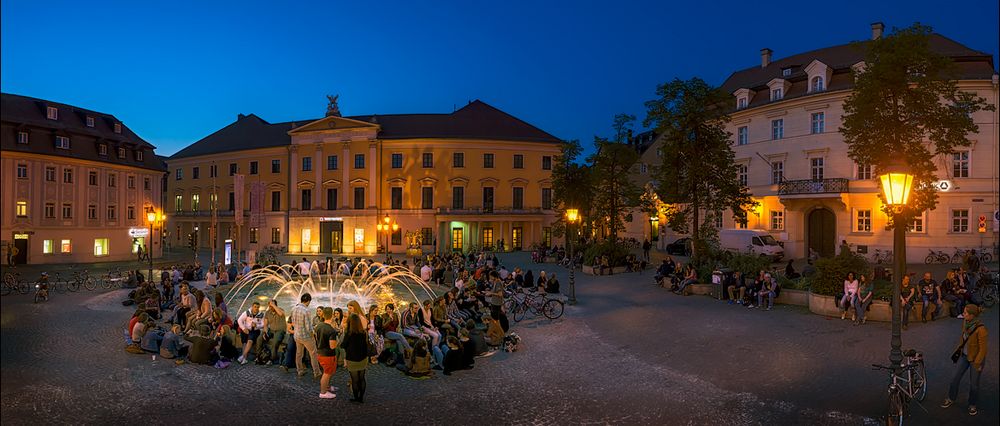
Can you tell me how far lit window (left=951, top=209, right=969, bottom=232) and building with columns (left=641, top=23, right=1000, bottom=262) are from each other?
5cm

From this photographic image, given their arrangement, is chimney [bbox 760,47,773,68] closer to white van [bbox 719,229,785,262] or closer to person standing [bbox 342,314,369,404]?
white van [bbox 719,229,785,262]

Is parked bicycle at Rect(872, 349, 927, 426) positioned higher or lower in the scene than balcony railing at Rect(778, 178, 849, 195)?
lower

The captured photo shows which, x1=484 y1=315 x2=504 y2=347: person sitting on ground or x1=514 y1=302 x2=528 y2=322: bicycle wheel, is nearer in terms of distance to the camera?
x1=484 y1=315 x2=504 y2=347: person sitting on ground

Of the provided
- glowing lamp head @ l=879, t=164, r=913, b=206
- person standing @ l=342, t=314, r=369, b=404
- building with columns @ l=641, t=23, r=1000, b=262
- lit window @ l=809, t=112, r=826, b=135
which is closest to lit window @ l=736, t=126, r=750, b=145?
building with columns @ l=641, t=23, r=1000, b=262

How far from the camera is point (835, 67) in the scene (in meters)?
40.6

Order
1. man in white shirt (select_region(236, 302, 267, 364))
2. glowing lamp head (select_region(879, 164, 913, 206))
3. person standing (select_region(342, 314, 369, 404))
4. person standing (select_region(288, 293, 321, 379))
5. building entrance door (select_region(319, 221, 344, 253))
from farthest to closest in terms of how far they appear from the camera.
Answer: building entrance door (select_region(319, 221, 344, 253)), man in white shirt (select_region(236, 302, 267, 364)), person standing (select_region(288, 293, 321, 379)), person standing (select_region(342, 314, 369, 404)), glowing lamp head (select_region(879, 164, 913, 206))

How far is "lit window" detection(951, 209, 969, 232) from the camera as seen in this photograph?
35.3 meters

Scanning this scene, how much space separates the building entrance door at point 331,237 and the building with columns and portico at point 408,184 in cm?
11

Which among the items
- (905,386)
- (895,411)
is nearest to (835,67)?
(905,386)

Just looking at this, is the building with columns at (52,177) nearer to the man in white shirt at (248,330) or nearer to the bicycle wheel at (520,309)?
the man in white shirt at (248,330)

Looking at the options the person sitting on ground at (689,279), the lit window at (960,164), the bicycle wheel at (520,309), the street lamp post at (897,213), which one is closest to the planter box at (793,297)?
the person sitting on ground at (689,279)

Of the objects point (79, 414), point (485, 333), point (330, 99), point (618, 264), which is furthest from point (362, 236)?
point (79, 414)

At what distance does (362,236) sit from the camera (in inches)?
2261

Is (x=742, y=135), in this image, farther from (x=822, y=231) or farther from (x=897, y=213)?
(x=897, y=213)
